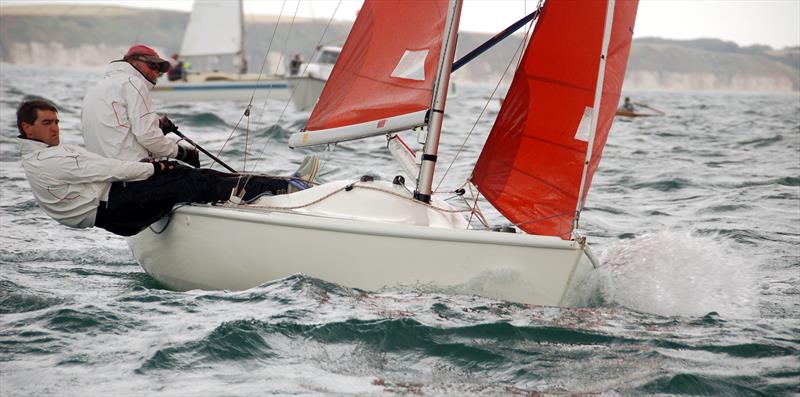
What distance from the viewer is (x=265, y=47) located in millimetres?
147500

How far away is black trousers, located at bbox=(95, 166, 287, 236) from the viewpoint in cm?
586

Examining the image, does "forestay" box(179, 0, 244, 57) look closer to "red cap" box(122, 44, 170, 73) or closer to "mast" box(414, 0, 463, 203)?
"red cap" box(122, 44, 170, 73)

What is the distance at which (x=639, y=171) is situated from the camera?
1388 centimetres

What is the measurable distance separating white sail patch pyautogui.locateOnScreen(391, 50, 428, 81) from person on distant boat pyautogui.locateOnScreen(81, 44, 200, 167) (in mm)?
1415

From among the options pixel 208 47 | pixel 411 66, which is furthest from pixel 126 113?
pixel 208 47

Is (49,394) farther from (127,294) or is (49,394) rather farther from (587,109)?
(587,109)

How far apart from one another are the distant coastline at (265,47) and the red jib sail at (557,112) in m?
133

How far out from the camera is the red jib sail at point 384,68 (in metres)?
6.04

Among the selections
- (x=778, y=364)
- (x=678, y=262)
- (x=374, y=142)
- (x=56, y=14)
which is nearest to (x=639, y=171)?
(x=374, y=142)

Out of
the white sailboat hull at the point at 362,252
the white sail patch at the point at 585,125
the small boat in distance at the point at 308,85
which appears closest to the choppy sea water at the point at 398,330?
the white sailboat hull at the point at 362,252

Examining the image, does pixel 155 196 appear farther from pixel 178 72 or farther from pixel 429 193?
pixel 178 72

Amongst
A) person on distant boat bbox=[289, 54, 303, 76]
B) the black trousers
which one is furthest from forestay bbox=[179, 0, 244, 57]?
the black trousers

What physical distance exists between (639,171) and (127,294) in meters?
9.38

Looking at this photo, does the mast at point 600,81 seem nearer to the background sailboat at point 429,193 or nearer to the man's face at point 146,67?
the background sailboat at point 429,193
